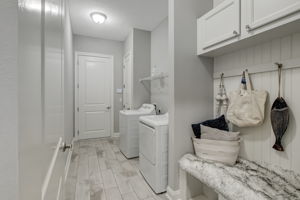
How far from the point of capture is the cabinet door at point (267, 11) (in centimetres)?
97

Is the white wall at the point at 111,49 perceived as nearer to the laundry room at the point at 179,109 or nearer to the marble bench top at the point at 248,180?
the laundry room at the point at 179,109

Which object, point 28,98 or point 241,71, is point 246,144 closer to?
point 241,71

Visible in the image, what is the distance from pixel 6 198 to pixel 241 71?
1834mm

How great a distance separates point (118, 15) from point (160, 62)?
4.07 feet

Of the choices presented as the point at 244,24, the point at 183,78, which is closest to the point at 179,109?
the point at 183,78

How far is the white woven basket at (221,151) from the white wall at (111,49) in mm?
3235

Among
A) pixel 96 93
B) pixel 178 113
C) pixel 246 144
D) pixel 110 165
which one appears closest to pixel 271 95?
pixel 246 144

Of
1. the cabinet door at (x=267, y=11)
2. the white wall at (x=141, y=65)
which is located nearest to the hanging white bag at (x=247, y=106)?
the cabinet door at (x=267, y=11)

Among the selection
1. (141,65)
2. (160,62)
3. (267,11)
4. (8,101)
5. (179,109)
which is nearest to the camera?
(8,101)

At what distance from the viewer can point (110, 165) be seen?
8.75 feet

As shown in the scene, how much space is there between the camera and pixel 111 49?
14.1 feet

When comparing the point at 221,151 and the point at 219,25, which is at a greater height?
the point at 219,25

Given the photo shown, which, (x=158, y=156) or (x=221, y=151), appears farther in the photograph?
(x=158, y=156)

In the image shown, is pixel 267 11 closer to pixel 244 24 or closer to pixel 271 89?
pixel 244 24
